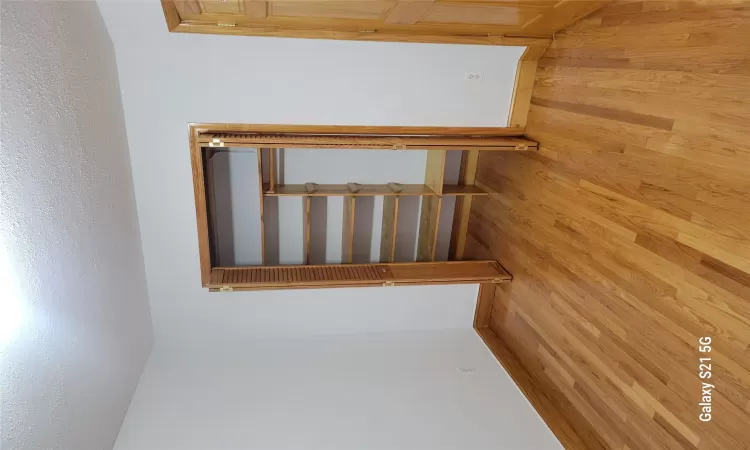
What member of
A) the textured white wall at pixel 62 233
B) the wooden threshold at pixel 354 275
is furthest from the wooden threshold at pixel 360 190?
the textured white wall at pixel 62 233

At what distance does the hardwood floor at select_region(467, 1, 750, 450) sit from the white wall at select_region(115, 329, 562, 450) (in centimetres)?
25

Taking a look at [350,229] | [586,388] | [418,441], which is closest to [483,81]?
[350,229]

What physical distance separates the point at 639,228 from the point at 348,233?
156 cm

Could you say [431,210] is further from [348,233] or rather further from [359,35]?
[359,35]

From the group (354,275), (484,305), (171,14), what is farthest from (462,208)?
(171,14)

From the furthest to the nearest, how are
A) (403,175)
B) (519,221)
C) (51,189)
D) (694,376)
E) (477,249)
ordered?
(477,249) < (403,175) < (519,221) < (694,376) < (51,189)

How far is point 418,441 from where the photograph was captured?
2.00 meters

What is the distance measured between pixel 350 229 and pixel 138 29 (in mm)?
1358

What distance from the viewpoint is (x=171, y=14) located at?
A: 5.87 ft

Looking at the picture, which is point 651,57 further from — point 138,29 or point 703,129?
point 138,29

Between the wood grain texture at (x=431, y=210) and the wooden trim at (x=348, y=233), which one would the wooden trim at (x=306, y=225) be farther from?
the wood grain texture at (x=431, y=210)

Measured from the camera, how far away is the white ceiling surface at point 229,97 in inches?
78.0

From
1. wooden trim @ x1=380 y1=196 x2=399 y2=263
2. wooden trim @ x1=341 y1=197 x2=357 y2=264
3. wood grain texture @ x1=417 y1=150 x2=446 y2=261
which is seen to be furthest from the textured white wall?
wood grain texture @ x1=417 y1=150 x2=446 y2=261

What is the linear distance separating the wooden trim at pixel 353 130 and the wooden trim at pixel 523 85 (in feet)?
0.19
